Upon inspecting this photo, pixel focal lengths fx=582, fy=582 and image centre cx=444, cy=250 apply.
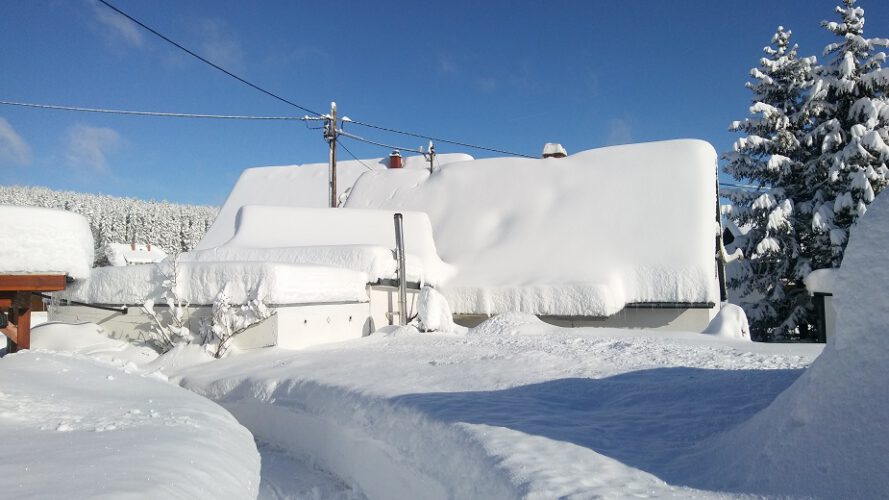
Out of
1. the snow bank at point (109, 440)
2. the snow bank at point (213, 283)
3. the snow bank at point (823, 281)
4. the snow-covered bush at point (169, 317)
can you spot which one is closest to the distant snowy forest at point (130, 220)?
the snow bank at point (213, 283)

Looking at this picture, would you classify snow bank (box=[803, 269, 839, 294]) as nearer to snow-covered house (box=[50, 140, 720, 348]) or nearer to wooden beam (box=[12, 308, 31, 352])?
snow-covered house (box=[50, 140, 720, 348])

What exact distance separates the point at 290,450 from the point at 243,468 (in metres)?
3.50

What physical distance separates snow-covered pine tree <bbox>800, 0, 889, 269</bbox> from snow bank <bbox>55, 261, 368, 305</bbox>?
42.5ft

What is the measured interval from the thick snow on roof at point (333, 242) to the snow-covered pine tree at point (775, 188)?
893cm

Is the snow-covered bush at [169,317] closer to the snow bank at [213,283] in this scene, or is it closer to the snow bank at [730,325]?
the snow bank at [213,283]

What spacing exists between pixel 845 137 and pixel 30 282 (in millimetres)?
18518

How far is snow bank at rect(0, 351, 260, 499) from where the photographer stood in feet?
10.3

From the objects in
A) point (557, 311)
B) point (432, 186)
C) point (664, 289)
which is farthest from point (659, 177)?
point (432, 186)

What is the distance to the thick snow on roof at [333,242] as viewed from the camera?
14227mm

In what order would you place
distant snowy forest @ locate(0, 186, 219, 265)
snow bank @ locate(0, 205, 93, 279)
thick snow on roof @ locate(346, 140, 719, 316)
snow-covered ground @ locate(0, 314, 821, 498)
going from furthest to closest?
1. distant snowy forest @ locate(0, 186, 219, 265)
2. thick snow on roof @ locate(346, 140, 719, 316)
3. snow bank @ locate(0, 205, 93, 279)
4. snow-covered ground @ locate(0, 314, 821, 498)

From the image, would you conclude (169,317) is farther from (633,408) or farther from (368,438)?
(633,408)

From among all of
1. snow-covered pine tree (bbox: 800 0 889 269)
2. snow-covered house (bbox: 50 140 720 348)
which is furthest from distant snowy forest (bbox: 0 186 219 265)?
snow-covered pine tree (bbox: 800 0 889 269)

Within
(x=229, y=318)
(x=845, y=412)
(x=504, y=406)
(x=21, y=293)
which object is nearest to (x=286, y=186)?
(x=229, y=318)

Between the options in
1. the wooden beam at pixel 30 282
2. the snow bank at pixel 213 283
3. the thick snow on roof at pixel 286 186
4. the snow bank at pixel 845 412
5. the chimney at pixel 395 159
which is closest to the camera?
the snow bank at pixel 845 412
